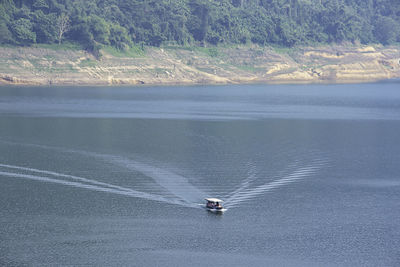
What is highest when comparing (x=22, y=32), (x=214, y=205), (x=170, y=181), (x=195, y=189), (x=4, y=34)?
(x=214, y=205)

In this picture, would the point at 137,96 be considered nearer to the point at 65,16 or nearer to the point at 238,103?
the point at 238,103

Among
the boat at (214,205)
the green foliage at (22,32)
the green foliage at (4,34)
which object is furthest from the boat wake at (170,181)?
the green foliage at (22,32)

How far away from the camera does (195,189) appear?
55.1 meters

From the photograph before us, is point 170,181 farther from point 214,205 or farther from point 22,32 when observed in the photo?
point 22,32

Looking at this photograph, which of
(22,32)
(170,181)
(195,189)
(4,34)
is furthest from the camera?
(22,32)

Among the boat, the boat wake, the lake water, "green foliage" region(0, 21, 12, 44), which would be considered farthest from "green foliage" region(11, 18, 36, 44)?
the boat

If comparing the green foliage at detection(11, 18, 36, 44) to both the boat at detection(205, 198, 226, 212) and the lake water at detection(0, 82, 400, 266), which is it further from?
the boat at detection(205, 198, 226, 212)

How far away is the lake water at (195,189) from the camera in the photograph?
41094mm

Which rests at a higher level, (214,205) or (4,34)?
(214,205)

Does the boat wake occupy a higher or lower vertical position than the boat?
lower

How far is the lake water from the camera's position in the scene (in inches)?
1618

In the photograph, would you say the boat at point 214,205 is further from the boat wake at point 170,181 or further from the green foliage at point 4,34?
the green foliage at point 4,34

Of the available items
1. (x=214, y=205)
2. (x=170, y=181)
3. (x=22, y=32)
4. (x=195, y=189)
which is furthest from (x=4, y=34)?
(x=214, y=205)

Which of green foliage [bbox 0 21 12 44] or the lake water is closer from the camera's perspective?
the lake water
